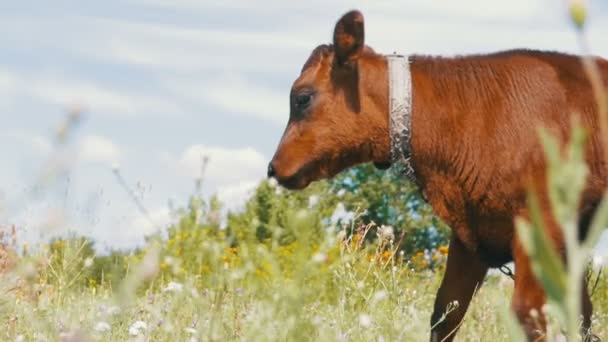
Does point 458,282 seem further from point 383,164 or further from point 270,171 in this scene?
Answer: point 270,171

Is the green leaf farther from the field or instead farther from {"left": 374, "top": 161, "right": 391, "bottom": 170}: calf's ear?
{"left": 374, "top": 161, "right": 391, "bottom": 170}: calf's ear

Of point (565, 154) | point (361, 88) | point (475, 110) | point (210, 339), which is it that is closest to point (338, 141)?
point (361, 88)

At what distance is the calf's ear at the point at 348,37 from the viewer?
241 inches

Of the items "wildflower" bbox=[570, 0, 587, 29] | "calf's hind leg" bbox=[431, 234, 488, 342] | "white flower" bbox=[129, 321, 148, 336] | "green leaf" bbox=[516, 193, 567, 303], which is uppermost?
"wildflower" bbox=[570, 0, 587, 29]

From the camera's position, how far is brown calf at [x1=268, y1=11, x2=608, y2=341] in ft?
18.9

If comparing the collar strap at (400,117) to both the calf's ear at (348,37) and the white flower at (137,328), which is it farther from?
the white flower at (137,328)

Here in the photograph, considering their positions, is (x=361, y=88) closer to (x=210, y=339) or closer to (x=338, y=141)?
(x=338, y=141)

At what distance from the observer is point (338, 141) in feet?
20.1

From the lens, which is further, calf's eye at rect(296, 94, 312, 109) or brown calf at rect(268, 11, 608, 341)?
calf's eye at rect(296, 94, 312, 109)

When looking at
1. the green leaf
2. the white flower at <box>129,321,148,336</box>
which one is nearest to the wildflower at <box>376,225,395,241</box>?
the white flower at <box>129,321,148,336</box>

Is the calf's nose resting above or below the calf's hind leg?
above

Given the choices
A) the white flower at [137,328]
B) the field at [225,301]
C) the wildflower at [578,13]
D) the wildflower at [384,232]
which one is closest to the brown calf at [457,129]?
the wildflower at [384,232]

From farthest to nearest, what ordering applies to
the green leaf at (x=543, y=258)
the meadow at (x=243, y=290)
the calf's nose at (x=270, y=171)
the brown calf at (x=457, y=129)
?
the calf's nose at (x=270, y=171)
the brown calf at (x=457, y=129)
the meadow at (x=243, y=290)
the green leaf at (x=543, y=258)

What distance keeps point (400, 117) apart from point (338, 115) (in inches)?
15.2
